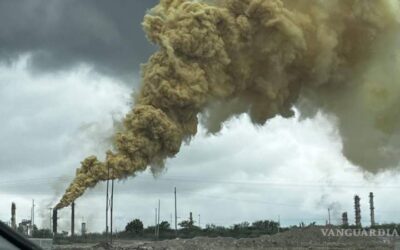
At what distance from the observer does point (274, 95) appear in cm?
5825

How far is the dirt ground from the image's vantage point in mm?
73875

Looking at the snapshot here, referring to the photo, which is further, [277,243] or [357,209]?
[357,209]

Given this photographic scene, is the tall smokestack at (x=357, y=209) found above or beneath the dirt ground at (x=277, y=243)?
above

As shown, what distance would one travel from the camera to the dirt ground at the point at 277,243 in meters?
73.9

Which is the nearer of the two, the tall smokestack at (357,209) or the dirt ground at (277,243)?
the dirt ground at (277,243)

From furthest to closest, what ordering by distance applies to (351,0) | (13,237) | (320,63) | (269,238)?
(269,238), (320,63), (351,0), (13,237)

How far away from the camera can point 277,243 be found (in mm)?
85562

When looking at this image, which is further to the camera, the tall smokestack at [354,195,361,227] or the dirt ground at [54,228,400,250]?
the tall smokestack at [354,195,361,227]

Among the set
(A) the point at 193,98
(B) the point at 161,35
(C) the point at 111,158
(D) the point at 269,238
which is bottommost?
(D) the point at 269,238

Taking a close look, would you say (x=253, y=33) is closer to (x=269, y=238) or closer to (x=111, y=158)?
(x=111, y=158)

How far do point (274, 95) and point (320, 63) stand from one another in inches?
181

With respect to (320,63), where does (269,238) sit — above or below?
below

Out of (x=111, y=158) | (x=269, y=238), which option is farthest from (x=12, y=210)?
(x=111, y=158)

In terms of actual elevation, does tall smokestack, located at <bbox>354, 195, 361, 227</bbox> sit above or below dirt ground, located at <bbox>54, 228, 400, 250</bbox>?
above
